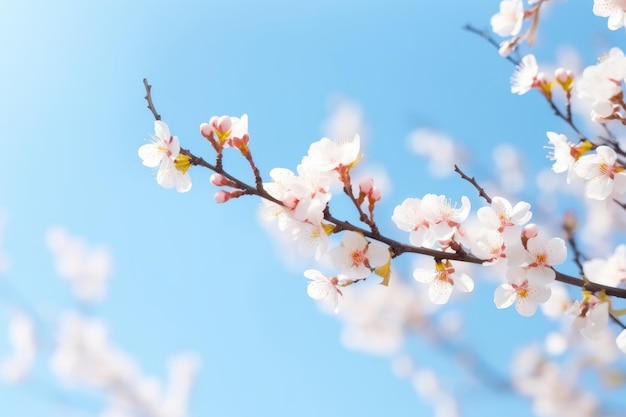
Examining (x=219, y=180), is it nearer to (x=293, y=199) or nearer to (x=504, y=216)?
(x=293, y=199)

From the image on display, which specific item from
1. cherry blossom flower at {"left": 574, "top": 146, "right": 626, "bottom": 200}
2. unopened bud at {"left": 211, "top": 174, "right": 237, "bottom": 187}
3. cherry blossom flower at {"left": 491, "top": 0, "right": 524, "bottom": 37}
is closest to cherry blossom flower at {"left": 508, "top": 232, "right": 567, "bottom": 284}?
cherry blossom flower at {"left": 574, "top": 146, "right": 626, "bottom": 200}

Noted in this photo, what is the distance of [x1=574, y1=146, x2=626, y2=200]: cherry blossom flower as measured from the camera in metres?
1.47

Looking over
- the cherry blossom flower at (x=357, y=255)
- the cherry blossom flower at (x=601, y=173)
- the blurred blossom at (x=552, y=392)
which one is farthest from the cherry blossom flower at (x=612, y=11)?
the blurred blossom at (x=552, y=392)

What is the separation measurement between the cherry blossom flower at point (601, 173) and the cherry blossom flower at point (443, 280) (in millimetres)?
412

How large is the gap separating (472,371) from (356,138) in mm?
4243

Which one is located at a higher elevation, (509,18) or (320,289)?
(509,18)

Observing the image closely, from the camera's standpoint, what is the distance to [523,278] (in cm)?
140

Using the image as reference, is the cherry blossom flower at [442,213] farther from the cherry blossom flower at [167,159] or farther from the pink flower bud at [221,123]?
the cherry blossom flower at [167,159]

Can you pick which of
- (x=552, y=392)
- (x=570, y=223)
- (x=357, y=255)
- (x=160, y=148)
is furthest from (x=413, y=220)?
(x=552, y=392)

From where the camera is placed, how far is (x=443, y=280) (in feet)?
4.81

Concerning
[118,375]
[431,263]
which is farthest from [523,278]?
[118,375]

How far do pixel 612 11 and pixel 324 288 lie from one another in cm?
113

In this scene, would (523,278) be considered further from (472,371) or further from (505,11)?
(472,371)

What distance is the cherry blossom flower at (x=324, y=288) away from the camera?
4.85ft
